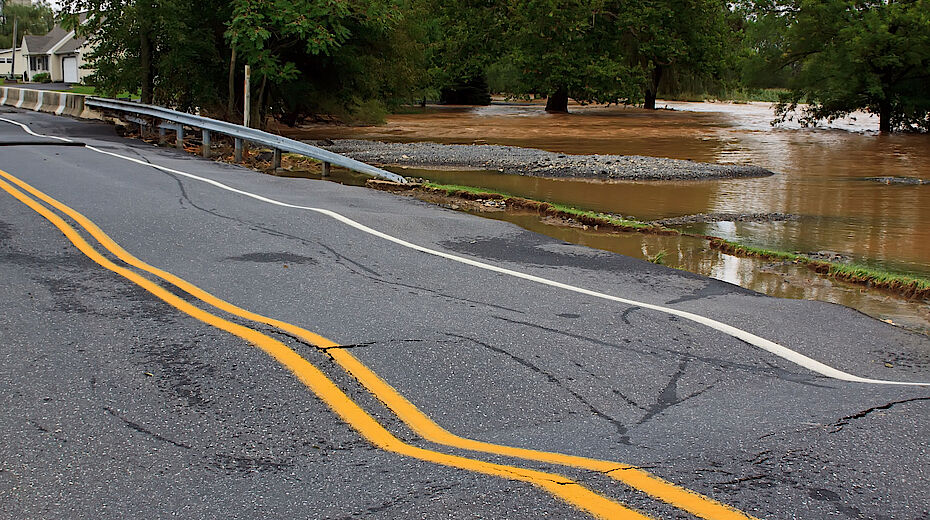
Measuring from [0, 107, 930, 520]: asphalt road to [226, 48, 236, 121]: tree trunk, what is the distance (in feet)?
56.1

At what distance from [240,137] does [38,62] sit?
77689mm

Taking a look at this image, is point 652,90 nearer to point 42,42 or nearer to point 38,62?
point 42,42

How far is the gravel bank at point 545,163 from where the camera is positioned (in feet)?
70.4

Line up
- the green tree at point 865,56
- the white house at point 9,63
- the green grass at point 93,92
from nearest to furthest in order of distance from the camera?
1. the green grass at point 93,92
2. the green tree at point 865,56
3. the white house at point 9,63

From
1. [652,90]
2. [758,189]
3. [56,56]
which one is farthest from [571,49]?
[56,56]

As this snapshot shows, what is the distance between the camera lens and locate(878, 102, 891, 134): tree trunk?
37.1 meters

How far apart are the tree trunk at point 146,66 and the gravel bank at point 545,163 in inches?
206

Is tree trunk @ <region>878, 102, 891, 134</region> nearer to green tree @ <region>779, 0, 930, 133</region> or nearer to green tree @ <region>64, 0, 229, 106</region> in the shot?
green tree @ <region>779, 0, 930, 133</region>

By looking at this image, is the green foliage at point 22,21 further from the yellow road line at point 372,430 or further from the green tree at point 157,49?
the yellow road line at point 372,430

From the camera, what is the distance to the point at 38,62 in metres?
85.6

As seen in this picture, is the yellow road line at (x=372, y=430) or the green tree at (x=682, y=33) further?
the green tree at (x=682, y=33)

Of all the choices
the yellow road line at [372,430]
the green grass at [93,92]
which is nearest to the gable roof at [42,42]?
the green grass at [93,92]

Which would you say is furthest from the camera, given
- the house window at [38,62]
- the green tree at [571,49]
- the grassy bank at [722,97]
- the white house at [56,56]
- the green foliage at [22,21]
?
the green foliage at [22,21]

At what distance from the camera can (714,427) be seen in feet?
15.0
